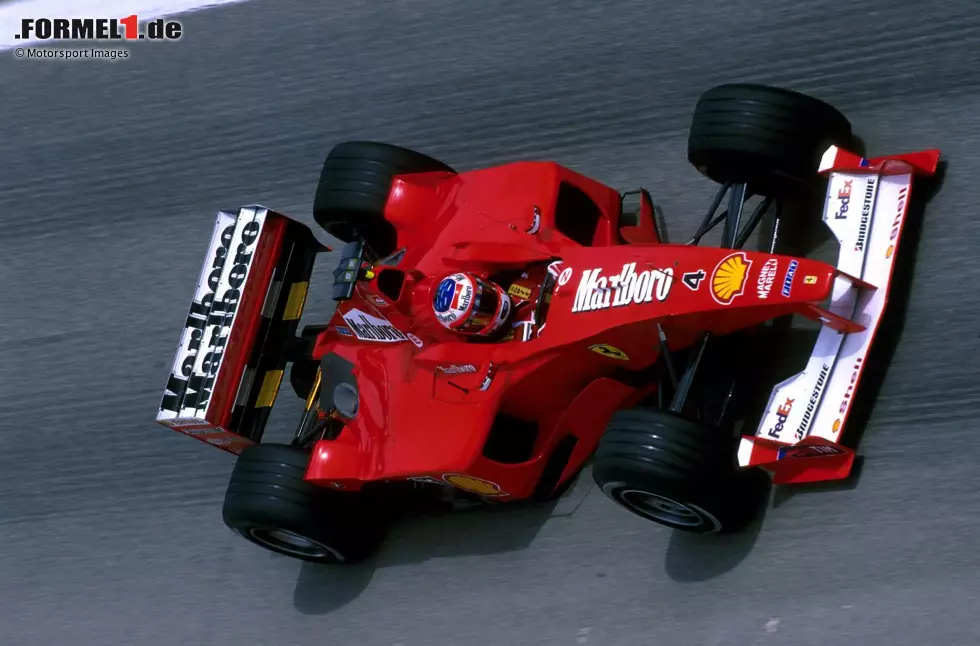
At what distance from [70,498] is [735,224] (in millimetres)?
3715

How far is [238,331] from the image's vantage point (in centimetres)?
556

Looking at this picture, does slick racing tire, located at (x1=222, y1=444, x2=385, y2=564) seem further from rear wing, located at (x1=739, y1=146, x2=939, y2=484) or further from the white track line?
the white track line

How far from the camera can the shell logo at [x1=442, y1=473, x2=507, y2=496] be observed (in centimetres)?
512

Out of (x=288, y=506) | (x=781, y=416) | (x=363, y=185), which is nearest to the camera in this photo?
(x=781, y=416)

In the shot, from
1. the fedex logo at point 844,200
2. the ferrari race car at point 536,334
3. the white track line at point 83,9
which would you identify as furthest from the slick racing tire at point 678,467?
the white track line at point 83,9

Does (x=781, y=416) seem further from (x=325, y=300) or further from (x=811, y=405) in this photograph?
(x=325, y=300)

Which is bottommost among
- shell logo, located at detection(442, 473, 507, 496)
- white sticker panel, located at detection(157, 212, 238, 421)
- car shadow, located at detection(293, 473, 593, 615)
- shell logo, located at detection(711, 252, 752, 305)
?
car shadow, located at detection(293, 473, 593, 615)

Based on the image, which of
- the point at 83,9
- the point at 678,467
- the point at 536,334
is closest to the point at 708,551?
the point at 678,467

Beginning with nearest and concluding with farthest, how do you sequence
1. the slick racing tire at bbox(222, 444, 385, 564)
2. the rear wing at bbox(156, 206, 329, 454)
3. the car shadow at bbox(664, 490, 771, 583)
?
the car shadow at bbox(664, 490, 771, 583) → the slick racing tire at bbox(222, 444, 385, 564) → the rear wing at bbox(156, 206, 329, 454)

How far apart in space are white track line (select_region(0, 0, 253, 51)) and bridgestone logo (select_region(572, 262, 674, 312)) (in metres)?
3.62

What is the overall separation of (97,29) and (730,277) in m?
4.93

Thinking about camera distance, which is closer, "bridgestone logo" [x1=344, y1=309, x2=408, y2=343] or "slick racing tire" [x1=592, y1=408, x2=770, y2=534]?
"slick racing tire" [x1=592, y1=408, x2=770, y2=534]

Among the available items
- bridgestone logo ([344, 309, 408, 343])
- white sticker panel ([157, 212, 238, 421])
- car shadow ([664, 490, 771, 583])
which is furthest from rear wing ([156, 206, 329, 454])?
car shadow ([664, 490, 771, 583])

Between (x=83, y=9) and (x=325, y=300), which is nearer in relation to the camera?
(x=325, y=300)
